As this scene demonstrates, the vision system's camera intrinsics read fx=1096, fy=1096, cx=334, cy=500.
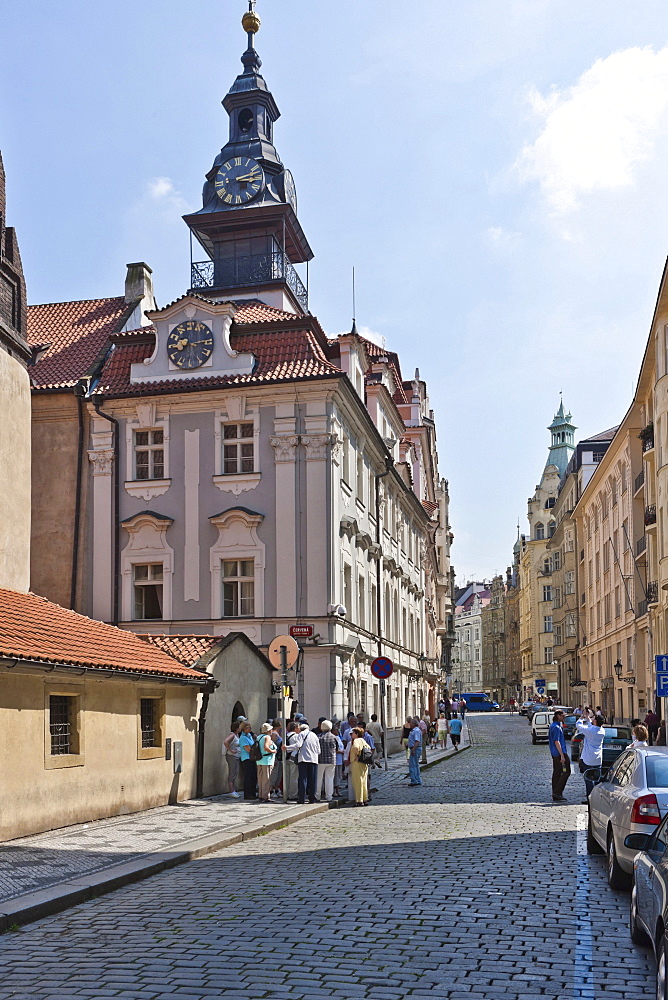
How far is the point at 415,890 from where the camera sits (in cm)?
1088

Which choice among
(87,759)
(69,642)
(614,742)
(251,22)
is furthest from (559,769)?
(251,22)

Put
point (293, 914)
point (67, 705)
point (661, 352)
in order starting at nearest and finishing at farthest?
1. point (293, 914)
2. point (67, 705)
3. point (661, 352)

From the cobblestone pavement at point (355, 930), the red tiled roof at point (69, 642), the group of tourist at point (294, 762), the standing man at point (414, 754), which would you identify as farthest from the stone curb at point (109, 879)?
the standing man at point (414, 754)

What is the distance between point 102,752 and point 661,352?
2766 centimetres

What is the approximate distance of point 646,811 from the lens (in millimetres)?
10219

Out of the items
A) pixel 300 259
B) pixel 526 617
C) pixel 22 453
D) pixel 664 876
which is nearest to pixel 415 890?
pixel 664 876

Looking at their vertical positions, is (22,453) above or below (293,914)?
above

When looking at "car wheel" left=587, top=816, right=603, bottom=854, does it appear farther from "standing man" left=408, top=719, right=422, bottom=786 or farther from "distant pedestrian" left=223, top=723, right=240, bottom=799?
"standing man" left=408, top=719, right=422, bottom=786

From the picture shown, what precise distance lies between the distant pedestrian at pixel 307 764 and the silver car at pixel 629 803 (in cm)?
908

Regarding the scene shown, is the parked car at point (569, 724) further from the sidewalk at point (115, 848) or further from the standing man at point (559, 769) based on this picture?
the sidewalk at point (115, 848)

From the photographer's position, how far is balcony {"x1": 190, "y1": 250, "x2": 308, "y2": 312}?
4134 cm

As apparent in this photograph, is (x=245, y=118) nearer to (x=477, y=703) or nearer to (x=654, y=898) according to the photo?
(x=654, y=898)

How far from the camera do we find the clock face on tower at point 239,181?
43125 mm

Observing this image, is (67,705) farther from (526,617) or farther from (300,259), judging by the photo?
(526,617)
